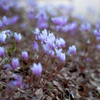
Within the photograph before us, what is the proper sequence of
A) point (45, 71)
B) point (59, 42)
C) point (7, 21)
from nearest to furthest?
point (59, 42)
point (45, 71)
point (7, 21)

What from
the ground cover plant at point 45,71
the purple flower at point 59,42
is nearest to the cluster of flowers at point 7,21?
the ground cover plant at point 45,71

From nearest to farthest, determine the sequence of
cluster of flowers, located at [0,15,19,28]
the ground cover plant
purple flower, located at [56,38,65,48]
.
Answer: the ground cover plant < purple flower, located at [56,38,65,48] < cluster of flowers, located at [0,15,19,28]

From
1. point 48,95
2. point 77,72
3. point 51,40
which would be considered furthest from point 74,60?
point 51,40

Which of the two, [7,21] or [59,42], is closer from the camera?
[59,42]

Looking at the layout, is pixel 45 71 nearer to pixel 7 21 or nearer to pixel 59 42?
pixel 59 42

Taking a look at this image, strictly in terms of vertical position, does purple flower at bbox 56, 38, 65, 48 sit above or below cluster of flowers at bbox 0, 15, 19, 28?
below

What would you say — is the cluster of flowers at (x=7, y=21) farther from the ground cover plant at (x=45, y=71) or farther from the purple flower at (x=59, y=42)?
the purple flower at (x=59, y=42)

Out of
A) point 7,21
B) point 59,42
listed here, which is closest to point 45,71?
point 59,42

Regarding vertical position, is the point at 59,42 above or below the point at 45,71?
above

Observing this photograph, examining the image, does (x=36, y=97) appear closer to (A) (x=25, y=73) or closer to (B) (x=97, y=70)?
(A) (x=25, y=73)

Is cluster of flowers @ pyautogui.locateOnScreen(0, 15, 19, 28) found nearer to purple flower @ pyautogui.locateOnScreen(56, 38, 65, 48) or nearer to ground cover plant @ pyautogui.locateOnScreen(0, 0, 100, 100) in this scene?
ground cover plant @ pyautogui.locateOnScreen(0, 0, 100, 100)

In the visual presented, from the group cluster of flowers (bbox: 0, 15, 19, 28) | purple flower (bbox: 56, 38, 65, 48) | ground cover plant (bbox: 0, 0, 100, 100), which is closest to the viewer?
ground cover plant (bbox: 0, 0, 100, 100)

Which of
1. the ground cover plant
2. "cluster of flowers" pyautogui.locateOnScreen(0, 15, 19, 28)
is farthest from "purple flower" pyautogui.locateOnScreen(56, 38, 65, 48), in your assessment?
"cluster of flowers" pyautogui.locateOnScreen(0, 15, 19, 28)
